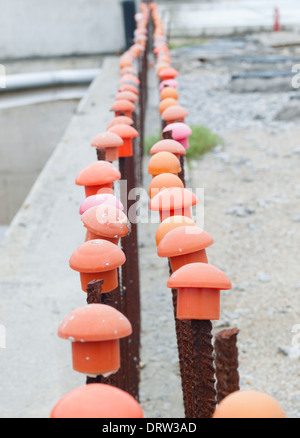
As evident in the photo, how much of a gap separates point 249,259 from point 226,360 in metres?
3.59

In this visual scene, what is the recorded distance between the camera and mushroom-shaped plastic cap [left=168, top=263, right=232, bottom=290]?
1312 mm

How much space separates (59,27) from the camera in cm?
1057

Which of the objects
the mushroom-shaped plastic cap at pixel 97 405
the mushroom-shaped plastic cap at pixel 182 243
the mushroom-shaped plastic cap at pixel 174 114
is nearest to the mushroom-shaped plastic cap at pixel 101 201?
the mushroom-shaped plastic cap at pixel 182 243

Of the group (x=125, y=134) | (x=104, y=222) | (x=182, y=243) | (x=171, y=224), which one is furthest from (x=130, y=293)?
(x=182, y=243)

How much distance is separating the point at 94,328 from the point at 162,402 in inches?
77.9

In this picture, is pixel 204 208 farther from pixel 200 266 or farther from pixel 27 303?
pixel 200 266

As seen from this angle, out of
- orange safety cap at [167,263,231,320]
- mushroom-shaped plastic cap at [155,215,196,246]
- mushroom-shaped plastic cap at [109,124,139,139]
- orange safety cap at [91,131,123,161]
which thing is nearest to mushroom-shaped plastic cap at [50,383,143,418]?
orange safety cap at [167,263,231,320]

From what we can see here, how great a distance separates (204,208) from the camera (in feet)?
18.4

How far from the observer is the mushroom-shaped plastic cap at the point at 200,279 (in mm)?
1312

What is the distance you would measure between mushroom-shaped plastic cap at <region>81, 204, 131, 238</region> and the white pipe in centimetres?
872

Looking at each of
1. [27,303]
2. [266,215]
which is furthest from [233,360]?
[266,215]

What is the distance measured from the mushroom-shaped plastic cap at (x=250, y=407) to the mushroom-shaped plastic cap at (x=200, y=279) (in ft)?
1.11

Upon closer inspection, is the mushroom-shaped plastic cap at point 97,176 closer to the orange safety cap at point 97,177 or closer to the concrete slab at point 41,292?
the orange safety cap at point 97,177

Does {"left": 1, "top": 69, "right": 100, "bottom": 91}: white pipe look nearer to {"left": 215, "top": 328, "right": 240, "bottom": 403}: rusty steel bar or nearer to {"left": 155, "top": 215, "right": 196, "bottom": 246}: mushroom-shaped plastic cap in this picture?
{"left": 155, "top": 215, "right": 196, "bottom": 246}: mushroom-shaped plastic cap
